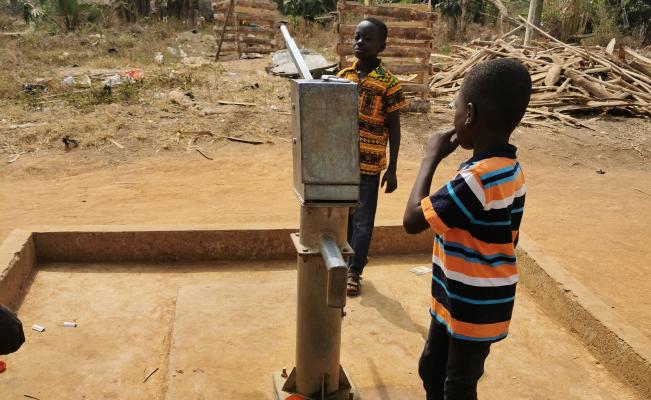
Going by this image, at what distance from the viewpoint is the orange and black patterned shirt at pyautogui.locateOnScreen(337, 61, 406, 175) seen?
9.86 ft

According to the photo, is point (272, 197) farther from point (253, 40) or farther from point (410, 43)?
point (253, 40)

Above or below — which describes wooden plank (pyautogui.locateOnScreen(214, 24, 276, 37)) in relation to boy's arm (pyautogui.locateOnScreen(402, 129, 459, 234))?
below

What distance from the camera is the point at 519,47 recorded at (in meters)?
12.2

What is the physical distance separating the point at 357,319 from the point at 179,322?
2.83ft

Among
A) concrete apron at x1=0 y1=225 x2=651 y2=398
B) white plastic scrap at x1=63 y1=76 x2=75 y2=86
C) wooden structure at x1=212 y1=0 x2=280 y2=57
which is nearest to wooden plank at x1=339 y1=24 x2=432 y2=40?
white plastic scrap at x1=63 y1=76 x2=75 y2=86

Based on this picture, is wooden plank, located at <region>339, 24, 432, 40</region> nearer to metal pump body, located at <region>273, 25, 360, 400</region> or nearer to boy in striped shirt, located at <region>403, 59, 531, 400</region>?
metal pump body, located at <region>273, 25, 360, 400</region>

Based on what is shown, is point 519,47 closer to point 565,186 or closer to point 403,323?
point 565,186

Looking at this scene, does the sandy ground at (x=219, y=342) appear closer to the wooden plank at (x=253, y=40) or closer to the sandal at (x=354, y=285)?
the sandal at (x=354, y=285)

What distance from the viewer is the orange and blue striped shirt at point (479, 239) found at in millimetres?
1521

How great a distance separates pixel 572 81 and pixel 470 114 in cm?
970

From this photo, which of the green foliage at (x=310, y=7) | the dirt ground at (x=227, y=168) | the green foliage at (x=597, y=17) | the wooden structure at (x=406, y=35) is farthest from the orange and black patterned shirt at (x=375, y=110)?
the green foliage at (x=310, y=7)

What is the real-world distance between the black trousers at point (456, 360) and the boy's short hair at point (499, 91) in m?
0.65

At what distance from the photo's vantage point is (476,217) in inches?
60.8

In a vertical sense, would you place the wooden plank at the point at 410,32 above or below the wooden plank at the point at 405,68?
above
